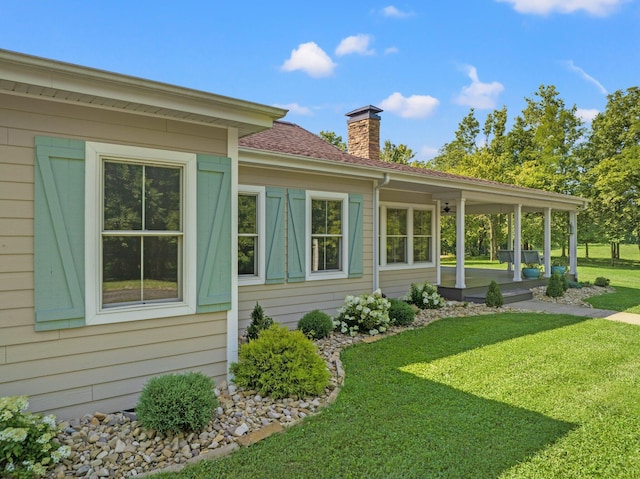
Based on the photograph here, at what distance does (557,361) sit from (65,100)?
6.30 meters

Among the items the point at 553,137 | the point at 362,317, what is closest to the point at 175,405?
the point at 362,317

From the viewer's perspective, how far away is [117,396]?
11.9 ft

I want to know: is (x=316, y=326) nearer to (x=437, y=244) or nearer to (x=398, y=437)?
(x=398, y=437)

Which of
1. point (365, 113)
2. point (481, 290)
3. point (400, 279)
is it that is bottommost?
point (481, 290)

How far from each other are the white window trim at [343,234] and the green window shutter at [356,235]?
9 cm

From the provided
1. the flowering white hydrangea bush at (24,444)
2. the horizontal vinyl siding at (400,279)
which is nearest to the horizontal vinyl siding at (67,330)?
the flowering white hydrangea bush at (24,444)

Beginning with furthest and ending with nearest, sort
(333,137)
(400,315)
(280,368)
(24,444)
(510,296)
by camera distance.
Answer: (333,137) → (510,296) → (400,315) → (280,368) → (24,444)

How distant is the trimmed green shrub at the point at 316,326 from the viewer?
6.15 metres

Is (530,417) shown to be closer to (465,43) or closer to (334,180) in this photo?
(334,180)

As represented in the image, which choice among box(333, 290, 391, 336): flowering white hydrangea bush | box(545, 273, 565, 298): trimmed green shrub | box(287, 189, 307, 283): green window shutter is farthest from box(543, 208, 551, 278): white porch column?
box(287, 189, 307, 283): green window shutter

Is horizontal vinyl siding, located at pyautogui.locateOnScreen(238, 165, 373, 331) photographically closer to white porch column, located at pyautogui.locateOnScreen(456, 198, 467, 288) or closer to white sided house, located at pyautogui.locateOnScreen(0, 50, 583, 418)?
white sided house, located at pyautogui.locateOnScreen(0, 50, 583, 418)

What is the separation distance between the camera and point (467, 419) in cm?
356

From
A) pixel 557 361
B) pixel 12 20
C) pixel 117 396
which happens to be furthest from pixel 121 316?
pixel 12 20

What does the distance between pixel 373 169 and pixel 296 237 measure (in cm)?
203
